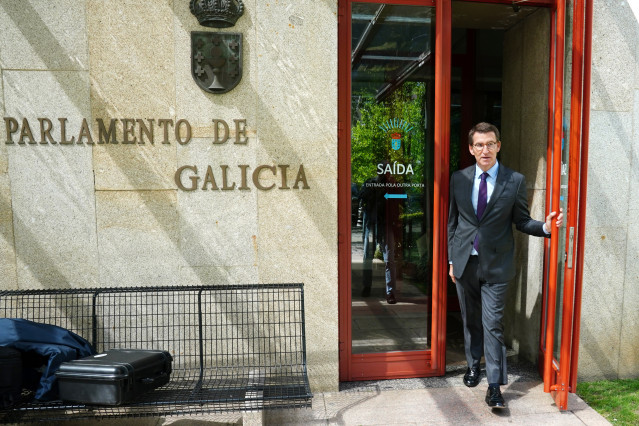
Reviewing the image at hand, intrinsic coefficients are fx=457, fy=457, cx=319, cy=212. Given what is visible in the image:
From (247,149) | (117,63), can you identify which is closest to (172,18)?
(117,63)

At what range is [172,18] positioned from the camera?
350 centimetres

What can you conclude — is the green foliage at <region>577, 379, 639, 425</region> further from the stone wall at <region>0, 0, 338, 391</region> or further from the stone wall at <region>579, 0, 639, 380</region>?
the stone wall at <region>0, 0, 338, 391</region>

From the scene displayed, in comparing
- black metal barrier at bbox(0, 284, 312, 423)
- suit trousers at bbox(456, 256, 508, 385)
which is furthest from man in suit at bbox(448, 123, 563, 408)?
black metal barrier at bbox(0, 284, 312, 423)

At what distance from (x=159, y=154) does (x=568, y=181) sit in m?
3.13

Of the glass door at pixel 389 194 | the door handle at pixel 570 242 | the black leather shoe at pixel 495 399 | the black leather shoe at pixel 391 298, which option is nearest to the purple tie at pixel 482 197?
the glass door at pixel 389 194

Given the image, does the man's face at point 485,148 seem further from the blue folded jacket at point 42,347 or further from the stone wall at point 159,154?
the blue folded jacket at point 42,347

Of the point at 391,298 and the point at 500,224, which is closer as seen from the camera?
the point at 500,224

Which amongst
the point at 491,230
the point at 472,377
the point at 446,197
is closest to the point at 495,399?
the point at 472,377

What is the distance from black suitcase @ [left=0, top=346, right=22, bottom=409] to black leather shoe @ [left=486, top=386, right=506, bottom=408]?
3.20 metres

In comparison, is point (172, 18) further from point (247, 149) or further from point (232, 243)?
point (232, 243)

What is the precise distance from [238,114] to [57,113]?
136cm

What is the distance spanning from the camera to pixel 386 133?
412 cm

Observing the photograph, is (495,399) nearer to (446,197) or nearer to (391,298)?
(391,298)

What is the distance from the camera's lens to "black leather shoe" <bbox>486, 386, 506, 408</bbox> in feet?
11.3
